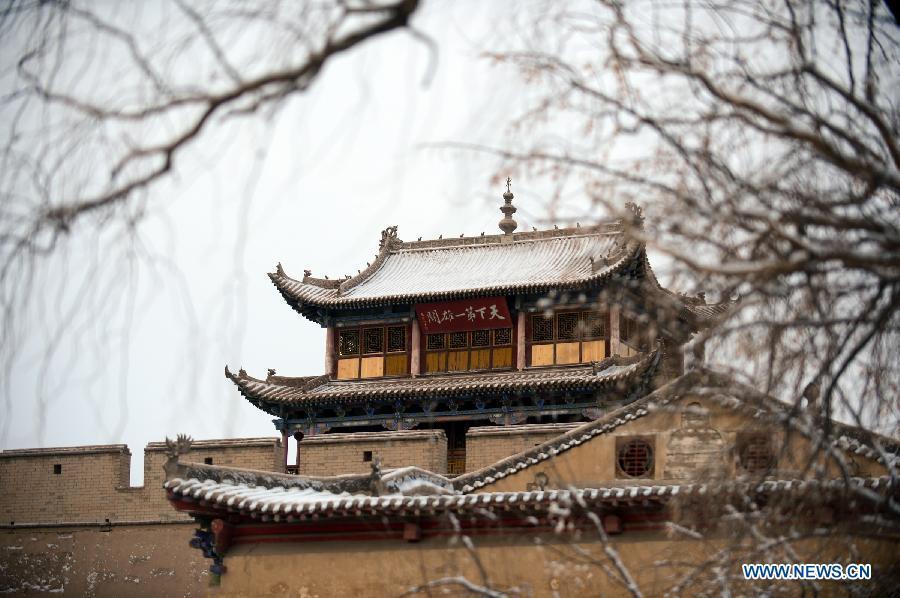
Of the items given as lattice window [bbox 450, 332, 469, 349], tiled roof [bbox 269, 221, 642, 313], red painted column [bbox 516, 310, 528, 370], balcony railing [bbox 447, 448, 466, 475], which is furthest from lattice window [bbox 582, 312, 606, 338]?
balcony railing [bbox 447, 448, 466, 475]

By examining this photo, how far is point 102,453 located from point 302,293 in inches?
188

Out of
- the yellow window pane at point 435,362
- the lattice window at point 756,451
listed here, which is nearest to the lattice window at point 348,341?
the yellow window pane at point 435,362

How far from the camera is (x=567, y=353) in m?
22.9

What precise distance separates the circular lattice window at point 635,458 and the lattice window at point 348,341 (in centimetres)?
1179

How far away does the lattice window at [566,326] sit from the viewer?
23.0 metres

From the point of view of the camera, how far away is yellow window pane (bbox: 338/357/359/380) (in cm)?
2406

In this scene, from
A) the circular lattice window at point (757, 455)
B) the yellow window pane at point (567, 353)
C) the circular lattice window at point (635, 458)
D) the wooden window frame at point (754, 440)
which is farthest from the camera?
the yellow window pane at point (567, 353)

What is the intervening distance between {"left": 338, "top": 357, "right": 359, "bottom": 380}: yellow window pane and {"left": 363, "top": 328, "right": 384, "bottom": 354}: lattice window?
297mm

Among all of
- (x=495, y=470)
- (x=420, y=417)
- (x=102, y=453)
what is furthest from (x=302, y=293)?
(x=495, y=470)

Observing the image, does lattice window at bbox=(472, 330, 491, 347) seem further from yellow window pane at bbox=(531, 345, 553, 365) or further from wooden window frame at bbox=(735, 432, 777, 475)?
wooden window frame at bbox=(735, 432, 777, 475)

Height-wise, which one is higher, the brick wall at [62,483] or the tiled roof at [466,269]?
the tiled roof at [466,269]

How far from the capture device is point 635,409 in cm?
1288

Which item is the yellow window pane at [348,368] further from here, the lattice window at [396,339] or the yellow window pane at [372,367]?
the lattice window at [396,339]

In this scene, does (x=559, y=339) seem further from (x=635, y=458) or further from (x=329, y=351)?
(x=635, y=458)
